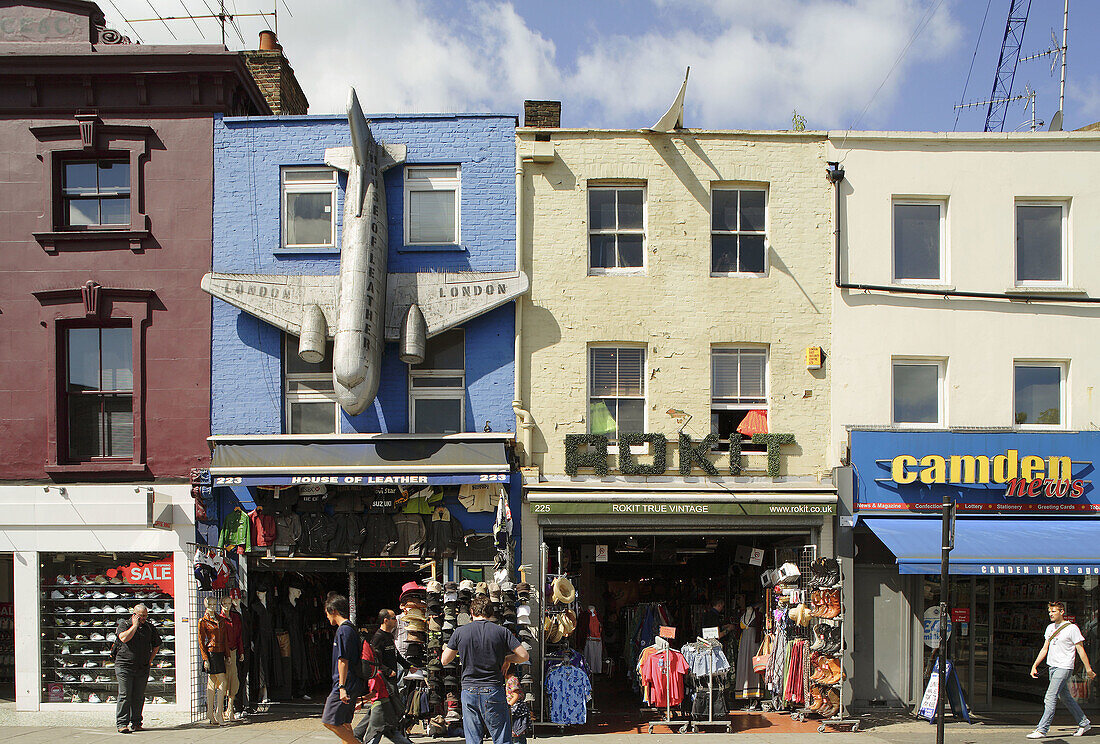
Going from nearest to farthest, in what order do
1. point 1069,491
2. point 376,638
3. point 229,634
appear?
point 376,638, point 229,634, point 1069,491

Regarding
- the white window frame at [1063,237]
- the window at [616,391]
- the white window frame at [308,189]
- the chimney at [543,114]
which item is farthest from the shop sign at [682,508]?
the chimney at [543,114]

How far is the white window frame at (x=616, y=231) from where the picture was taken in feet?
47.4

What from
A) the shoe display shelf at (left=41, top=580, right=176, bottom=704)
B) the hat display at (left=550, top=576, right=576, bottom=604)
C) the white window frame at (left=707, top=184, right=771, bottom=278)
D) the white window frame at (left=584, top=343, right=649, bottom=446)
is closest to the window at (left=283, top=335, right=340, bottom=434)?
the shoe display shelf at (left=41, top=580, right=176, bottom=704)

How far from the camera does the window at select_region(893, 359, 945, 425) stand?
14.5 meters

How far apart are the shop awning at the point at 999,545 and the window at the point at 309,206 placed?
9.52 metres

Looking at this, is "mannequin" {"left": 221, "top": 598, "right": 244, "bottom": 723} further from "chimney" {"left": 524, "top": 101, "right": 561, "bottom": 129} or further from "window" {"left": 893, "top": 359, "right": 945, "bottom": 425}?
"window" {"left": 893, "top": 359, "right": 945, "bottom": 425}

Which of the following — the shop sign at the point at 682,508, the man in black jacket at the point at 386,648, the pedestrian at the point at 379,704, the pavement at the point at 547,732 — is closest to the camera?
the pedestrian at the point at 379,704

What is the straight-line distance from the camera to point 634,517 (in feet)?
44.9

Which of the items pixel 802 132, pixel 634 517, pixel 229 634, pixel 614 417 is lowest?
pixel 229 634

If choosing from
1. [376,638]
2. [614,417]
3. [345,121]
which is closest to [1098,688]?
[614,417]

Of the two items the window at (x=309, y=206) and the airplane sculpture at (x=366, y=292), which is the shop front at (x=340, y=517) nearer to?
the airplane sculpture at (x=366, y=292)

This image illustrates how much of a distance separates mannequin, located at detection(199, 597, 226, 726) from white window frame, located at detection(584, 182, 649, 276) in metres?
7.54

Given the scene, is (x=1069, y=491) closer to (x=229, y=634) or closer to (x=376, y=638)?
(x=376, y=638)

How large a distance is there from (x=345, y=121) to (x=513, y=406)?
5247mm
